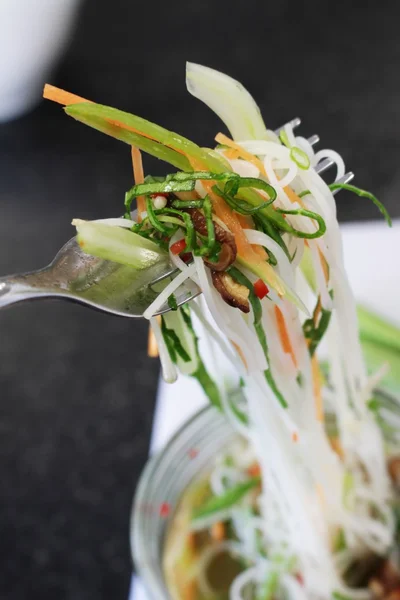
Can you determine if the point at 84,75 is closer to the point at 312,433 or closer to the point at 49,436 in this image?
the point at 49,436

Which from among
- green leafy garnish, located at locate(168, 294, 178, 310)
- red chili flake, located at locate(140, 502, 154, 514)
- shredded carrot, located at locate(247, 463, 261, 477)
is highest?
green leafy garnish, located at locate(168, 294, 178, 310)

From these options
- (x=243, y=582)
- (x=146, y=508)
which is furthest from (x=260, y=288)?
(x=243, y=582)

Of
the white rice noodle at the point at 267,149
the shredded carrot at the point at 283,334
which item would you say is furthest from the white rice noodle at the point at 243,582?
the white rice noodle at the point at 267,149

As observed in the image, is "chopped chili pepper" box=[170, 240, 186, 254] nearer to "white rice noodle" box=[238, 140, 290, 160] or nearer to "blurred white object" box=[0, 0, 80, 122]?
"white rice noodle" box=[238, 140, 290, 160]

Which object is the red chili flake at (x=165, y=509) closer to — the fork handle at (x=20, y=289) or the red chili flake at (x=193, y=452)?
the red chili flake at (x=193, y=452)

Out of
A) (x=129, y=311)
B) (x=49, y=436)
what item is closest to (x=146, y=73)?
(x=49, y=436)

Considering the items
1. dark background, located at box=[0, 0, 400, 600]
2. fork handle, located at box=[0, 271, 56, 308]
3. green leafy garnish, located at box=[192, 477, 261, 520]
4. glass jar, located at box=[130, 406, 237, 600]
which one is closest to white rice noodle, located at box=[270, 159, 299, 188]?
fork handle, located at box=[0, 271, 56, 308]
